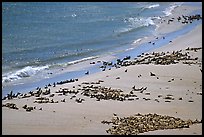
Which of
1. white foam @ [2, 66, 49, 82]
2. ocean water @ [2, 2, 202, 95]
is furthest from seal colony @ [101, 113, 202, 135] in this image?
white foam @ [2, 66, 49, 82]

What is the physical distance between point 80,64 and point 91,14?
21748mm

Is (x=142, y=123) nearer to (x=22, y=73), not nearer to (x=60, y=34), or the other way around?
(x=22, y=73)

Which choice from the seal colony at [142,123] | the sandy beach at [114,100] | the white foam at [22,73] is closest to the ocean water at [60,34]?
the white foam at [22,73]

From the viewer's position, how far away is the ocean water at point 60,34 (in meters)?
20.6

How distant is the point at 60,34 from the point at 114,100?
18.5 meters

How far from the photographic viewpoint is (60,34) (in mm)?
31375

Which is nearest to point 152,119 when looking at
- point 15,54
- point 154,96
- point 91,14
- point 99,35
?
point 154,96

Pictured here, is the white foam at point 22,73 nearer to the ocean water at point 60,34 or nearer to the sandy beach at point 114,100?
the ocean water at point 60,34

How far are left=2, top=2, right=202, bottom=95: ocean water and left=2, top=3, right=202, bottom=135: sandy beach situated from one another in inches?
127

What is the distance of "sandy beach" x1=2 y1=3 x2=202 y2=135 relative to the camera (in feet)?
35.1

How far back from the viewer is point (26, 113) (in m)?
12.0

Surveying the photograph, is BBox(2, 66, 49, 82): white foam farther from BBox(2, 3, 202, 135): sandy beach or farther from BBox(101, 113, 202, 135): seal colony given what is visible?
BBox(101, 113, 202, 135): seal colony

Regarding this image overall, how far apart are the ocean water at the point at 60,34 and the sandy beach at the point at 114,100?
3236 mm

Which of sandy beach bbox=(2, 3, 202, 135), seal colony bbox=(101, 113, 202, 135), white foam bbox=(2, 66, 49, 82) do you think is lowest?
seal colony bbox=(101, 113, 202, 135)
